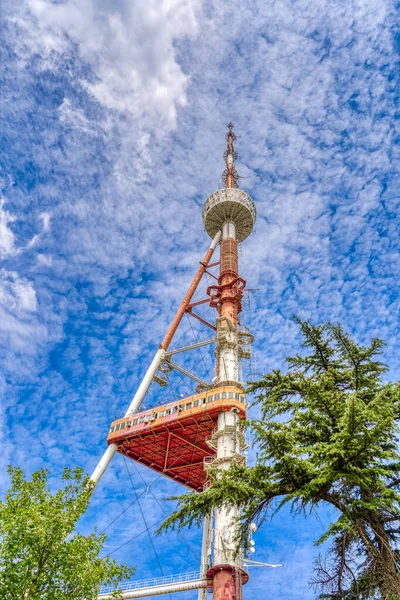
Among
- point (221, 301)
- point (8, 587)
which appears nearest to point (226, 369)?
point (221, 301)

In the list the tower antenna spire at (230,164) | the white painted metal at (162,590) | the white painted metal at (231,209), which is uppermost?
the tower antenna spire at (230,164)

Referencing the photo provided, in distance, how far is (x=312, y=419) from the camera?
13.3 metres

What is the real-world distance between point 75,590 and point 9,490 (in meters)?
4.19

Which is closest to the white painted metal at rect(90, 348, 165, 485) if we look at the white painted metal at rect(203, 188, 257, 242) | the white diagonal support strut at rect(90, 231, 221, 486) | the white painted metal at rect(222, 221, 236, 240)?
the white diagonal support strut at rect(90, 231, 221, 486)

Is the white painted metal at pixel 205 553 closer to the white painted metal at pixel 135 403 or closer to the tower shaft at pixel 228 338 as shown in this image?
the tower shaft at pixel 228 338

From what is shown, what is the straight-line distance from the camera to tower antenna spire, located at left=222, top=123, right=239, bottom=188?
205 ft

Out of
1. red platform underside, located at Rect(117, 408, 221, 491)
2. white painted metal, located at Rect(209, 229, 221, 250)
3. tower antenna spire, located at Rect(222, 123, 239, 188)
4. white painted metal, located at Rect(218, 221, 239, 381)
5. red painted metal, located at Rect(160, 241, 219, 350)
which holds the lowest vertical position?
red platform underside, located at Rect(117, 408, 221, 491)

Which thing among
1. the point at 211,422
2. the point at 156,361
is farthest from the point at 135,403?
the point at 211,422

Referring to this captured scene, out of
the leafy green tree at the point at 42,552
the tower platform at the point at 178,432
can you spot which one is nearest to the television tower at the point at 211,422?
the tower platform at the point at 178,432

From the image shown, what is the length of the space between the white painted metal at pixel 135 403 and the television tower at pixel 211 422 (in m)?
0.08

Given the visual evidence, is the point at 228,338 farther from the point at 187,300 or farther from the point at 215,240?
the point at 215,240

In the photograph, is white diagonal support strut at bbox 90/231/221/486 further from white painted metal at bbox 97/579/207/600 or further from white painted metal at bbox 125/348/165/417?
white painted metal at bbox 97/579/207/600

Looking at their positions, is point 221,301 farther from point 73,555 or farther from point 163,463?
point 73,555

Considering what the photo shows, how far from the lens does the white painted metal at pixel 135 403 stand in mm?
39969
